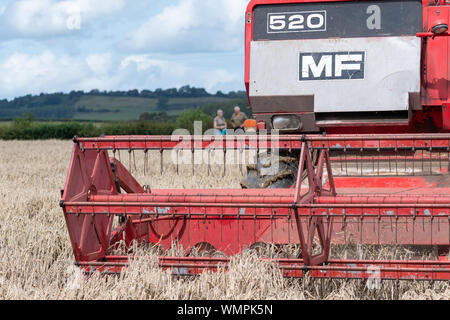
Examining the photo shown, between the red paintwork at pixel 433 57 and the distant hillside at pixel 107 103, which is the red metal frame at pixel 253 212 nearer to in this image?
the red paintwork at pixel 433 57

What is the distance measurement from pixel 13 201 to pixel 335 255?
3415 millimetres

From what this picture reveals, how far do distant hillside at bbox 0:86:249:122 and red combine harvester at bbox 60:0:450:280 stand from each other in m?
86.6

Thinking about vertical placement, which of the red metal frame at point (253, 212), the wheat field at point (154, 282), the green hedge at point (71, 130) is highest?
the green hedge at point (71, 130)

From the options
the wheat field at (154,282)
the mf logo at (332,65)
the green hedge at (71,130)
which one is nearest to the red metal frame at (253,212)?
the wheat field at (154,282)

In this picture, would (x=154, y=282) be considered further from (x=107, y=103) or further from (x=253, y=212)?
(x=107, y=103)

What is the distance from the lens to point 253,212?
3.64 m

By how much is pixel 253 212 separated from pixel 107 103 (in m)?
101

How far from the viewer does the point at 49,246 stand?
15.1ft

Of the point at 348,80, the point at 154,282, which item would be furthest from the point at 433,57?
the point at 154,282

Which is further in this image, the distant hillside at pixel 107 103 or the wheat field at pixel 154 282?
the distant hillside at pixel 107 103

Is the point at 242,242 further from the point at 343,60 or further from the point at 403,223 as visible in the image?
the point at 343,60

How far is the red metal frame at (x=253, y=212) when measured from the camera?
3.59 m

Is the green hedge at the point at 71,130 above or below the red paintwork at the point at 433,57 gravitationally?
below

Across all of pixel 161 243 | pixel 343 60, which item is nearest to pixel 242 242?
pixel 161 243
